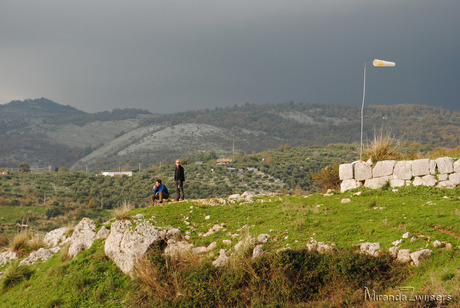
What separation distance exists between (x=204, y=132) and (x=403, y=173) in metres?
114

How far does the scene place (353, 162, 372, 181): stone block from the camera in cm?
A: 1577

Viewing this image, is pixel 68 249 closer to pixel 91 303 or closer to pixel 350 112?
pixel 91 303

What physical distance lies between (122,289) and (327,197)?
24.1 feet

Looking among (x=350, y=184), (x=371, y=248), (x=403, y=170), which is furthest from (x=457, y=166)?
(x=371, y=248)

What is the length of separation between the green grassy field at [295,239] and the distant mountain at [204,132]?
7290cm

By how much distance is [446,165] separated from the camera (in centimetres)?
1422

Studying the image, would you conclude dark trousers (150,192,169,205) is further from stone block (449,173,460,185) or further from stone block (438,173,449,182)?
stone block (449,173,460,185)

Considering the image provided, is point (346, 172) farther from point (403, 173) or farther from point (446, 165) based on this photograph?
point (446, 165)

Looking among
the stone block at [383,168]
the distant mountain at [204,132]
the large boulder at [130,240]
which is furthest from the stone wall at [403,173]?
the distant mountain at [204,132]

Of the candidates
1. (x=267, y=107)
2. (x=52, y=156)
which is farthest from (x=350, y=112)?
(x=52, y=156)

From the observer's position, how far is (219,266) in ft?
33.8

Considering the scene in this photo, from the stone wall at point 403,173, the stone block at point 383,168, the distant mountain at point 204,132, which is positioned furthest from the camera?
the distant mountain at point 204,132

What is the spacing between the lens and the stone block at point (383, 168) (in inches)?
598

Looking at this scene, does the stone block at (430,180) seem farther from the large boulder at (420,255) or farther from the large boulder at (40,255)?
the large boulder at (40,255)
